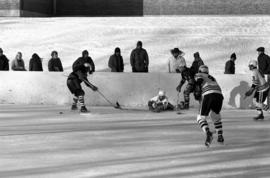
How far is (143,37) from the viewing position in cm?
2855

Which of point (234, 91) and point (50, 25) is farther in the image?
point (50, 25)

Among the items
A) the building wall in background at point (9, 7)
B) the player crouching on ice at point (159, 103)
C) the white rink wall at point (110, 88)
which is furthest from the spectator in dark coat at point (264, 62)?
the building wall in background at point (9, 7)

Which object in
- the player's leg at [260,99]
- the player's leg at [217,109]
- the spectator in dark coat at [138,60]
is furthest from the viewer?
the spectator in dark coat at [138,60]

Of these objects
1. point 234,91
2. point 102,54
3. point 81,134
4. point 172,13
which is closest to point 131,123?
point 81,134

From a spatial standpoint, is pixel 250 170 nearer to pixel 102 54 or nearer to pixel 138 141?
pixel 138 141

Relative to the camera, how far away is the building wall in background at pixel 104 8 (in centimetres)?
3634

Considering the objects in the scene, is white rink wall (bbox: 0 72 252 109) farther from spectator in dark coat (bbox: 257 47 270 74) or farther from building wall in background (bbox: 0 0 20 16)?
building wall in background (bbox: 0 0 20 16)

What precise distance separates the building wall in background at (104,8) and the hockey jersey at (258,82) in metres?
24.0

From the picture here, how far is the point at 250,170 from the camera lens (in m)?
7.31

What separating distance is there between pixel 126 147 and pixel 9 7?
26995 mm

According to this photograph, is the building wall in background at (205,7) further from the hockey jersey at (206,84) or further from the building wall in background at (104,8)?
the hockey jersey at (206,84)

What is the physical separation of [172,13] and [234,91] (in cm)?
2026

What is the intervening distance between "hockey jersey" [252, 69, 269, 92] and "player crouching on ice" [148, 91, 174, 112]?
8.79 feet

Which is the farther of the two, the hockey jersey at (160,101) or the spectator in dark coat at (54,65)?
the spectator in dark coat at (54,65)
